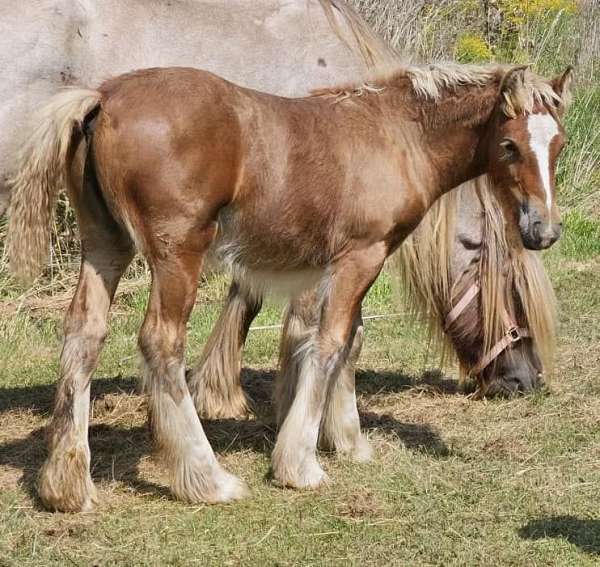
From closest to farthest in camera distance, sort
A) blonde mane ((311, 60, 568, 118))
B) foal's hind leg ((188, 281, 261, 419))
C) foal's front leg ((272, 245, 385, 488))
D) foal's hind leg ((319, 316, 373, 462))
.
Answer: blonde mane ((311, 60, 568, 118))
foal's front leg ((272, 245, 385, 488))
foal's hind leg ((319, 316, 373, 462))
foal's hind leg ((188, 281, 261, 419))

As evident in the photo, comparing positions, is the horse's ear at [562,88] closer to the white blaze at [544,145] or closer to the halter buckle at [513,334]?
the white blaze at [544,145]

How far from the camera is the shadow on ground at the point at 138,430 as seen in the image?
466 centimetres

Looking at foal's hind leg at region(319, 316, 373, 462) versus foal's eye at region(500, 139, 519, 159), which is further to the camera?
foal's hind leg at region(319, 316, 373, 462)

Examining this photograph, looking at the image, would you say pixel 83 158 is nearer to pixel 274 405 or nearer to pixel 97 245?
pixel 97 245

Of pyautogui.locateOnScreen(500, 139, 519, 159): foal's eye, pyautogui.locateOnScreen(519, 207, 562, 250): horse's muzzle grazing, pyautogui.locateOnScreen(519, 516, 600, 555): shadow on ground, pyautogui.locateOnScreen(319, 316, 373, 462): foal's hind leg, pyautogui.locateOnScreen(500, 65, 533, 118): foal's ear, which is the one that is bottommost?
pyautogui.locateOnScreen(519, 516, 600, 555): shadow on ground

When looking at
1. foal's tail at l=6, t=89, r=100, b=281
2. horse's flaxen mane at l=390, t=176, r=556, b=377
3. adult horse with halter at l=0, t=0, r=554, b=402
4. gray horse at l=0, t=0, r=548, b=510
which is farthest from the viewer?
horse's flaxen mane at l=390, t=176, r=556, b=377

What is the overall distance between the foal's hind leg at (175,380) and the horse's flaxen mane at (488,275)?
1.83 meters

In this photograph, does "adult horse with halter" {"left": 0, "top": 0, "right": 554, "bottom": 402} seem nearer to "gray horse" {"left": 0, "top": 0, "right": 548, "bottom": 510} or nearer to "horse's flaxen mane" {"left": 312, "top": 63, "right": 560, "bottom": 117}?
"gray horse" {"left": 0, "top": 0, "right": 548, "bottom": 510}

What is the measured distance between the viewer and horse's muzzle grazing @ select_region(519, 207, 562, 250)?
3.99 meters

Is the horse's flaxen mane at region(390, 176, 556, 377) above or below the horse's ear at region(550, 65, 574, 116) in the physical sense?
below

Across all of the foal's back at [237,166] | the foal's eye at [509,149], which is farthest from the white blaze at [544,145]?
the foal's back at [237,166]

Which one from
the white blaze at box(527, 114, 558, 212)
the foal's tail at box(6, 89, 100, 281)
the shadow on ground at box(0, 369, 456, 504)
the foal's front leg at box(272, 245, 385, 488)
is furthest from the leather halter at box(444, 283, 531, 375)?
the foal's tail at box(6, 89, 100, 281)

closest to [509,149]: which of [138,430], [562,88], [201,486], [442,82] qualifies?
[562,88]

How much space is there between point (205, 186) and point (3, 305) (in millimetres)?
3957
